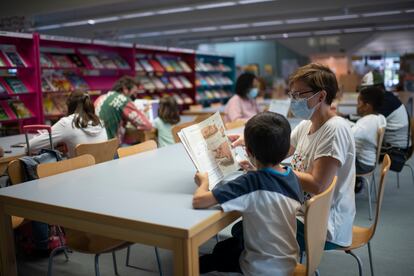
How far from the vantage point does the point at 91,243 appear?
1.96 m

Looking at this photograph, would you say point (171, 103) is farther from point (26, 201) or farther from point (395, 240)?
point (26, 201)

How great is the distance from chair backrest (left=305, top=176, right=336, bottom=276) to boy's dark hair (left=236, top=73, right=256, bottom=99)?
3561 millimetres

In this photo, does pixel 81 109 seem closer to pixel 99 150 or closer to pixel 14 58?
pixel 99 150

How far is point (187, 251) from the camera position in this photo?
50.4 inches

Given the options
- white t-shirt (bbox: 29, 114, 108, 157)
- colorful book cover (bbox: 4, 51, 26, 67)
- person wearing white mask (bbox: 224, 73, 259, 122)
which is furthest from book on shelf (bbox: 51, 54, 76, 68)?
white t-shirt (bbox: 29, 114, 108, 157)

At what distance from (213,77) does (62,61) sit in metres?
4.45

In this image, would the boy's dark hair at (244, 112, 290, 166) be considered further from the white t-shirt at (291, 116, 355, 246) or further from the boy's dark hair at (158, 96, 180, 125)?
the boy's dark hair at (158, 96, 180, 125)

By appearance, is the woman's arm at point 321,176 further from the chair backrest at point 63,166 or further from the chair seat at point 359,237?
the chair backrest at point 63,166

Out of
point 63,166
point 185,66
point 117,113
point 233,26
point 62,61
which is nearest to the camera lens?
point 63,166

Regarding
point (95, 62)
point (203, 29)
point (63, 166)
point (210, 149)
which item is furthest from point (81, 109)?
point (203, 29)

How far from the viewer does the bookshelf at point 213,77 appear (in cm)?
898

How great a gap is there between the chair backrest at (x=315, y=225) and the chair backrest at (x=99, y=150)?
1.84 meters

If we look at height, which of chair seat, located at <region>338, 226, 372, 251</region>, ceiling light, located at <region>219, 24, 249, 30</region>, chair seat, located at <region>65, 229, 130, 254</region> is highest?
ceiling light, located at <region>219, 24, 249, 30</region>

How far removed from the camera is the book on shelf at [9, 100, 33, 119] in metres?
5.11
